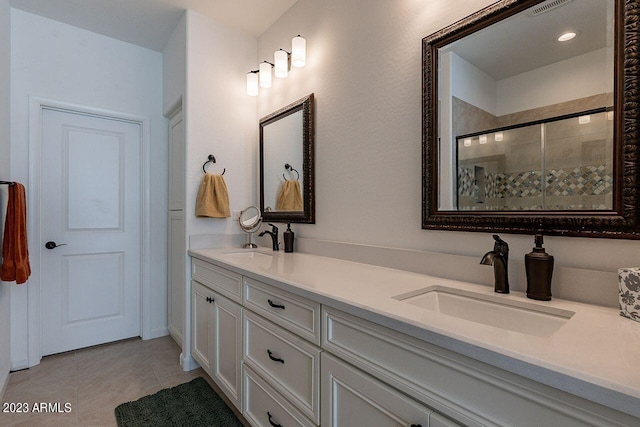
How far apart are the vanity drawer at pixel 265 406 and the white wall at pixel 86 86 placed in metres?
1.85

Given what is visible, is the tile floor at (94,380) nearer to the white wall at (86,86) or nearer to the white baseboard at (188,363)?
the white baseboard at (188,363)

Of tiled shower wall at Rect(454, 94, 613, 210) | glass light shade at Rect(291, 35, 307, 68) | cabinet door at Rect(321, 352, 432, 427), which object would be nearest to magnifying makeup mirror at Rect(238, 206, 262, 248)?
glass light shade at Rect(291, 35, 307, 68)

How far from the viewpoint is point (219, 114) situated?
2559mm

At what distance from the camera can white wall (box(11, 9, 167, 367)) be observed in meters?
2.38

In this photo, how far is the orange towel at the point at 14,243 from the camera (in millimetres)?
1946

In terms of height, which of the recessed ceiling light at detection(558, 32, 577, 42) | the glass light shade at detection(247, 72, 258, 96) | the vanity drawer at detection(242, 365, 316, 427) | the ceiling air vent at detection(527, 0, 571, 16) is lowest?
the vanity drawer at detection(242, 365, 316, 427)

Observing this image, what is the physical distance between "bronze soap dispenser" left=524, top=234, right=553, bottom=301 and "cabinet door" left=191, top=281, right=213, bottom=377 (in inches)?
67.0

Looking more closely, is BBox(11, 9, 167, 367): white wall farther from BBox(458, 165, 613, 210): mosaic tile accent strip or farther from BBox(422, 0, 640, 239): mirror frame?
BBox(458, 165, 613, 210): mosaic tile accent strip

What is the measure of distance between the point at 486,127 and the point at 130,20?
2.81 meters

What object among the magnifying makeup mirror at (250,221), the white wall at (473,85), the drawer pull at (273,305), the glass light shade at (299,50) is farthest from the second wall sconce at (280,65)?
the drawer pull at (273,305)

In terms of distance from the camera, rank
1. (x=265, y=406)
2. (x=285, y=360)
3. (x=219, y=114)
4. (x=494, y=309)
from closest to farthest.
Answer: (x=494, y=309) → (x=285, y=360) → (x=265, y=406) → (x=219, y=114)

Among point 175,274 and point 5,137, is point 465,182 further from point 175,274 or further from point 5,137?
point 5,137

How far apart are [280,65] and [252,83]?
42 cm

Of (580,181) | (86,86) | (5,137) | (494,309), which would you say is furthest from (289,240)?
(86,86)
